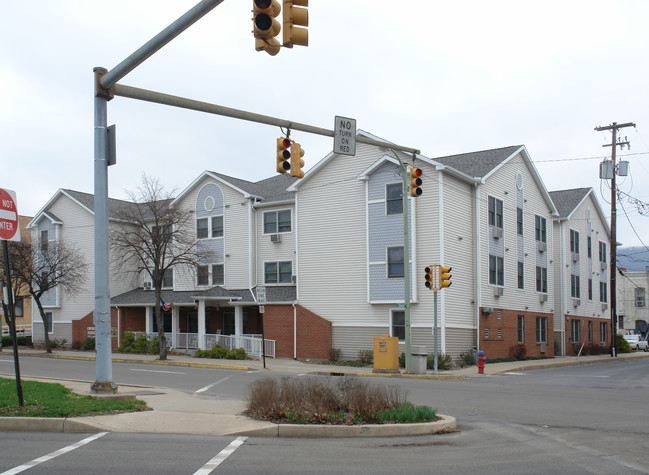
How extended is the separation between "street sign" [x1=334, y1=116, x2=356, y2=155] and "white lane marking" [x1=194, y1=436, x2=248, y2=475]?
8145 mm

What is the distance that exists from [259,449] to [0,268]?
34.4m

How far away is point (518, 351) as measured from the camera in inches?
1398

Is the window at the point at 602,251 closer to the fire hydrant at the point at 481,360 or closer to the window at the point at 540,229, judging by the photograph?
the window at the point at 540,229

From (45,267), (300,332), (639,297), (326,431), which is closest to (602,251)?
(300,332)

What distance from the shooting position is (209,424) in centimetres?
1059

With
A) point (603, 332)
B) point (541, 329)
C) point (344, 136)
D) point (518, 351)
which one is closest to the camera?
point (344, 136)

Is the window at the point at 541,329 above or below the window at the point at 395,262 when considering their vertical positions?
below

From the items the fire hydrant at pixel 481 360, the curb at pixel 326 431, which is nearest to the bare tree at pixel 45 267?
the fire hydrant at pixel 481 360

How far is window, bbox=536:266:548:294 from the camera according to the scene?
3944 centimetres

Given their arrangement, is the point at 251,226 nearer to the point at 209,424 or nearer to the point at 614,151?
the point at 614,151

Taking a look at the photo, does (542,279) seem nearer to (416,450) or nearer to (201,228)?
(201,228)

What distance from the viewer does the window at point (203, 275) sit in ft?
122

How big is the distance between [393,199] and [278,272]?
27.5 ft

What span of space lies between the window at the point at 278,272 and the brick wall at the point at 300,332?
2.29 meters
